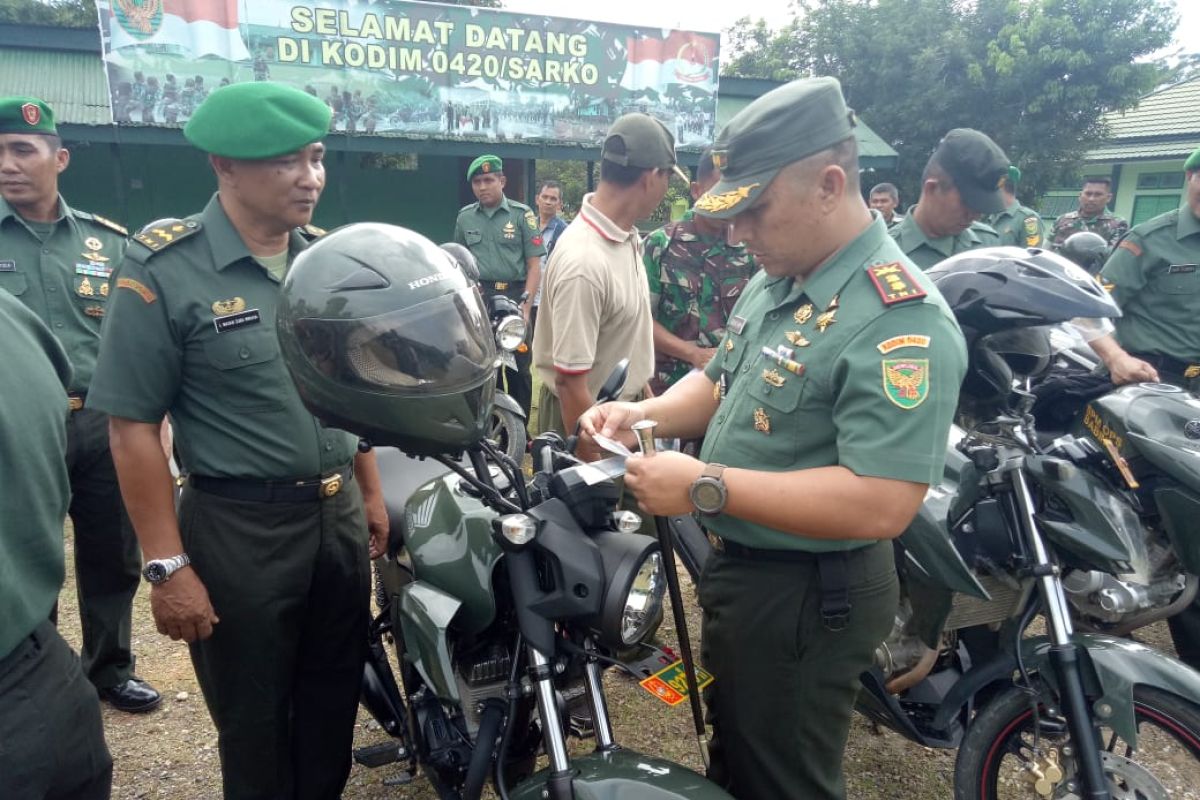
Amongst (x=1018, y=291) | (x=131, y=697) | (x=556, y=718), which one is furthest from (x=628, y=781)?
(x=131, y=697)

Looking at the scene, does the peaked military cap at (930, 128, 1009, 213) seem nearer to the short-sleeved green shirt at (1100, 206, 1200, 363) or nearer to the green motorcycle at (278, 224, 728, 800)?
the short-sleeved green shirt at (1100, 206, 1200, 363)

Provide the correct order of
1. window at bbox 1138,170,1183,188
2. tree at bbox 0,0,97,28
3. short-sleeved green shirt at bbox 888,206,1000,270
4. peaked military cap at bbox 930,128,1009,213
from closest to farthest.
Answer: peaked military cap at bbox 930,128,1009,213
short-sleeved green shirt at bbox 888,206,1000,270
window at bbox 1138,170,1183,188
tree at bbox 0,0,97,28

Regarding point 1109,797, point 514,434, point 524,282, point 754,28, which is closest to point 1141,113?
point 754,28

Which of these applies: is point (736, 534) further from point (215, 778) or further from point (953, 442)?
point (215, 778)

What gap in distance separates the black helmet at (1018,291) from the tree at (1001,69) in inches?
667

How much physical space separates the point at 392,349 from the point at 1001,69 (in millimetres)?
20429

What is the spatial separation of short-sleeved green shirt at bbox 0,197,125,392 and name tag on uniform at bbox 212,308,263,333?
4.74 feet

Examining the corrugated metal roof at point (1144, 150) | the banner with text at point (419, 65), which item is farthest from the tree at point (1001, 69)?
the banner with text at point (419, 65)

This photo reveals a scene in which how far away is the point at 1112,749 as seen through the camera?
7.02ft

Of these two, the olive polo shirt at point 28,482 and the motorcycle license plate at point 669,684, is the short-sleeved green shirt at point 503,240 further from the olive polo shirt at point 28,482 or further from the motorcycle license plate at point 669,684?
the motorcycle license plate at point 669,684

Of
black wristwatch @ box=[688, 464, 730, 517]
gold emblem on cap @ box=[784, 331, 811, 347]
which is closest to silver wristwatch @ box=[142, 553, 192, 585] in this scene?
black wristwatch @ box=[688, 464, 730, 517]

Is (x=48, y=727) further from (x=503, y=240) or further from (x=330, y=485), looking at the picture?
(x=503, y=240)

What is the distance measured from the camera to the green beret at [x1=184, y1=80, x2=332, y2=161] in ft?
6.27

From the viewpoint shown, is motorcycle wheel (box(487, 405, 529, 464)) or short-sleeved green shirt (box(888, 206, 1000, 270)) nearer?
short-sleeved green shirt (box(888, 206, 1000, 270))
